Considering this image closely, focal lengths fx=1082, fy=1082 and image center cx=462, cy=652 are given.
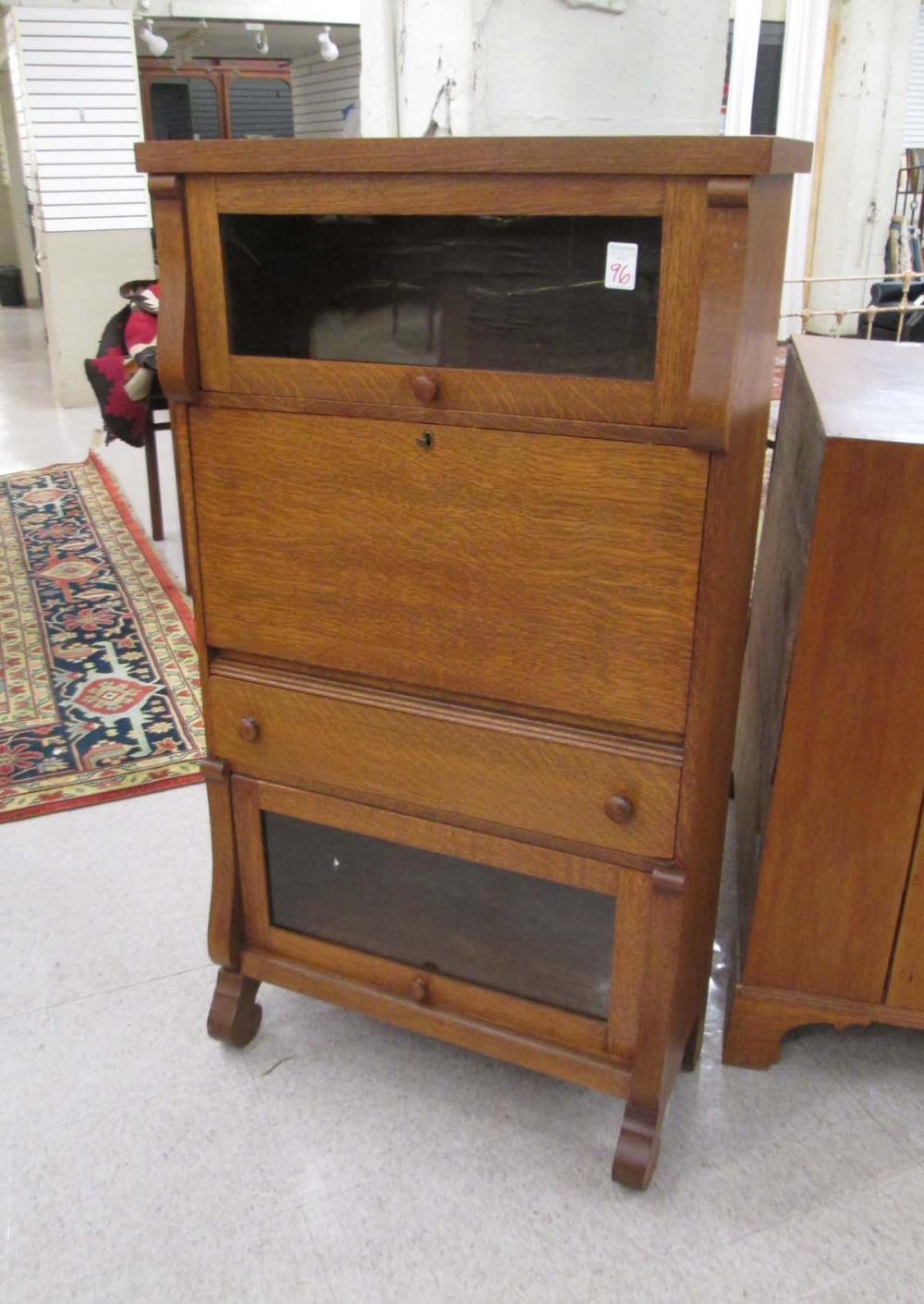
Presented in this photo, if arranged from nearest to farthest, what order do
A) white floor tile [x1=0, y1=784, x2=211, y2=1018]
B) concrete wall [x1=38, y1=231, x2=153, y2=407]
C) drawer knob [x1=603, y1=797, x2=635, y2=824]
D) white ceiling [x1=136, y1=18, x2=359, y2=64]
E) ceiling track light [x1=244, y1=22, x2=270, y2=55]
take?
drawer knob [x1=603, y1=797, x2=635, y2=824] < white floor tile [x1=0, y1=784, x2=211, y2=1018] < concrete wall [x1=38, y1=231, x2=153, y2=407] < ceiling track light [x1=244, y1=22, x2=270, y2=55] < white ceiling [x1=136, y1=18, x2=359, y2=64]

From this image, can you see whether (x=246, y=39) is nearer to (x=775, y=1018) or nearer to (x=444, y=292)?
(x=444, y=292)

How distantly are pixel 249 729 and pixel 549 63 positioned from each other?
96cm

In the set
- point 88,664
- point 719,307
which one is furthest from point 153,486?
point 719,307

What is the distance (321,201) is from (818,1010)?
1.29m

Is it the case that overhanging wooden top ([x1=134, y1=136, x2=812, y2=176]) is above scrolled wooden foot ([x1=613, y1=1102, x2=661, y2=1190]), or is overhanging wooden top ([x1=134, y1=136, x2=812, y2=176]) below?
above

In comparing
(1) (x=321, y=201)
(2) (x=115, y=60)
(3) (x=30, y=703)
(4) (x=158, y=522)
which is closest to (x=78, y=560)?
(4) (x=158, y=522)

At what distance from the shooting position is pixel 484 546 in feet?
4.02

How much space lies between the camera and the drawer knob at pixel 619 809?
1256 mm

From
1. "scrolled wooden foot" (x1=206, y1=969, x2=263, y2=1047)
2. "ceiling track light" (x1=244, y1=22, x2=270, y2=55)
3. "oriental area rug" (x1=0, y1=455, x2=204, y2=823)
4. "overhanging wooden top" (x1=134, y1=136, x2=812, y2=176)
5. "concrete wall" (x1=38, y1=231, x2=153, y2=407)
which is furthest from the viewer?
"ceiling track light" (x1=244, y1=22, x2=270, y2=55)

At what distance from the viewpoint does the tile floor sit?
132cm

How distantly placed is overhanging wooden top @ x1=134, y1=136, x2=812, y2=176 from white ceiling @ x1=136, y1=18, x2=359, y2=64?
876 centimetres

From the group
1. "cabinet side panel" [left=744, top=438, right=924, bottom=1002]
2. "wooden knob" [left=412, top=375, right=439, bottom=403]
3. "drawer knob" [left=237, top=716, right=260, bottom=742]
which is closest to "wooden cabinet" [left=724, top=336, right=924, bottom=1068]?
"cabinet side panel" [left=744, top=438, right=924, bottom=1002]

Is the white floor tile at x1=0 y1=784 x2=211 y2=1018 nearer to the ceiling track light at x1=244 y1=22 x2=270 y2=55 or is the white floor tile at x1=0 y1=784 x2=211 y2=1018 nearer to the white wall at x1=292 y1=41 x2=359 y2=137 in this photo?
the ceiling track light at x1=244 y1=22 x2=270 y2=55

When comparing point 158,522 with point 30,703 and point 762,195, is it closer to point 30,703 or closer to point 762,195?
point 30,703
